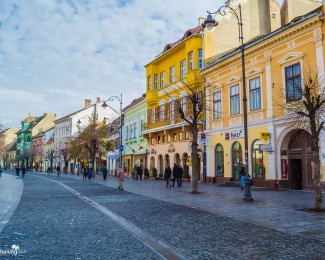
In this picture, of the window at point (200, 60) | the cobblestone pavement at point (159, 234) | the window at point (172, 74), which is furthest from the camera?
the window at point (172, 74)

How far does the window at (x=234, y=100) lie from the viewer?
27.0 metres

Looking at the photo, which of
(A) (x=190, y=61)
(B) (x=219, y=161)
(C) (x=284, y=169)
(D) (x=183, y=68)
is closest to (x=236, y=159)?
(B) (x=219, y=161)

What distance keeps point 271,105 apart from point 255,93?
215cm


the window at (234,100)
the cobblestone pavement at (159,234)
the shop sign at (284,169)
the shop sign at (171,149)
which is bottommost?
the cobblestone pavement at (159,234)

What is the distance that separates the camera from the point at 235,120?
88.6ft

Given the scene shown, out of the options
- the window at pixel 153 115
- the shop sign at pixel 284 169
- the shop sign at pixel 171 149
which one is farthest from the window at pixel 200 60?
the shop sign at pixel 284 169

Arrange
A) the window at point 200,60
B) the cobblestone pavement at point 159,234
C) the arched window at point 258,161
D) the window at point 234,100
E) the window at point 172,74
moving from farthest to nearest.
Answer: the window at point 172,74 < the window at point 200,60 < the window at point 234,100 < the arched window at point 258,161 < the cobblestone pavement at point 159,234

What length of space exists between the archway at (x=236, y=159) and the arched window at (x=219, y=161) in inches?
63.4

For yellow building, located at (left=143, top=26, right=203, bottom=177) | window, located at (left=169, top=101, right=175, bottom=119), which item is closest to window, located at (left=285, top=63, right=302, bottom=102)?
yellow building, located at (left=143, top=26, right=203, bottom=177)

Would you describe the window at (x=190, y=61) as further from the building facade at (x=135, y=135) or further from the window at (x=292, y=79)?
the window at (x=292, y=79)

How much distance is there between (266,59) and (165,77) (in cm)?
1689

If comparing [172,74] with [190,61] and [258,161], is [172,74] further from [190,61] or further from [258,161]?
[258,161]

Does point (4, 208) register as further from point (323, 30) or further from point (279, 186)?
point (323, 30)

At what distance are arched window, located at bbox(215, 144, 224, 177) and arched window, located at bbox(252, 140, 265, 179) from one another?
166 inches
